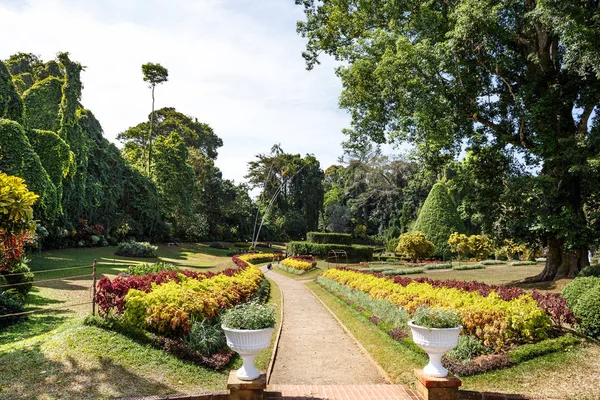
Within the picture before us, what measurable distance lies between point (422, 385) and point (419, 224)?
34.3 metres

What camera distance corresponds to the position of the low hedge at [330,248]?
38812mm

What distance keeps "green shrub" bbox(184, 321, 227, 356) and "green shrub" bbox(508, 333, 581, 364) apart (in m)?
5.40

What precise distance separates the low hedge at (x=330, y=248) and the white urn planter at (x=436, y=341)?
3331cm

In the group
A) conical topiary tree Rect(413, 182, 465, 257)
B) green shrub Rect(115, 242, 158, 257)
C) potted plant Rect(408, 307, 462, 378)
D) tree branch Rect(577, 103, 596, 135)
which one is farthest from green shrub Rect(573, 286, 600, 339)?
conical topiary tree Rect(413, 182, 465, 257)

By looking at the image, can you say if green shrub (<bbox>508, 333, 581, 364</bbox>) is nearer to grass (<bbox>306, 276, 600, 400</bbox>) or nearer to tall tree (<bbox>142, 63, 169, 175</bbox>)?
grass (<bbox>306, 276, 600, 400</bbox>)

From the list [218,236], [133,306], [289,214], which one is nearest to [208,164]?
[218,236]

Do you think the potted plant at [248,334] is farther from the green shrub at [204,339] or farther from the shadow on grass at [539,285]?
the shadow on grass at [539,285]

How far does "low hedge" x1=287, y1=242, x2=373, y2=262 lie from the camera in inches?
1528

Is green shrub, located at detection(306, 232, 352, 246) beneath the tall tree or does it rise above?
beneath

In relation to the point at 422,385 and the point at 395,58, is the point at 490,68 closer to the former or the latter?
A: the point at 395,58

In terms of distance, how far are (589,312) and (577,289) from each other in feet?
3.33

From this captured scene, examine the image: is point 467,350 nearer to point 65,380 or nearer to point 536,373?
point 536,373

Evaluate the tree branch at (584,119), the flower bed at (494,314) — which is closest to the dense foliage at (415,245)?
the tree branch at (584,119)

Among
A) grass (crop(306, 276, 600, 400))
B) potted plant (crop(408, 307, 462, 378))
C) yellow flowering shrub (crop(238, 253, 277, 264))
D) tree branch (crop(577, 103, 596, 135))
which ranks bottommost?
yellow flowering shrub (crop(238, 253, 277, 264))
